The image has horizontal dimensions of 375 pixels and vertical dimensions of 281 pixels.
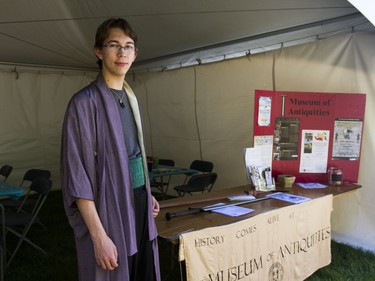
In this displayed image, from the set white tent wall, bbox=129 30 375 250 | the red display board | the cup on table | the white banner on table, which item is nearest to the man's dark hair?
the white banner on table

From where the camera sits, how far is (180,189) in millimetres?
4324

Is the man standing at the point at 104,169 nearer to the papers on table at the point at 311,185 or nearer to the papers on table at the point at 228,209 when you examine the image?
the papers on table at the point at 228,209

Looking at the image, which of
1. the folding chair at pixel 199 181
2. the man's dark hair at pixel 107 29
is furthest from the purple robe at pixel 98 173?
the folding chair at pixel 199 181

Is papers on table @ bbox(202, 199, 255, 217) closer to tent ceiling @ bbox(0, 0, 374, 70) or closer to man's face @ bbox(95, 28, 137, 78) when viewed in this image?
man's face @ bbox(95, 28, 137, 78)

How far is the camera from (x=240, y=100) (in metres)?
4.49

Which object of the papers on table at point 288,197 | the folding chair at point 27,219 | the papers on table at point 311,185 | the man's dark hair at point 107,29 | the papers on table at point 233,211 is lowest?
the folding chair at point 27,219

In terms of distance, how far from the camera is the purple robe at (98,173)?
3.81 ft

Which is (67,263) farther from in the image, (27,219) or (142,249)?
(142,249)

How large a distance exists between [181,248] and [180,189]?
8.49ft

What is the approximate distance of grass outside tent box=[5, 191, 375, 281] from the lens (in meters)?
2.82

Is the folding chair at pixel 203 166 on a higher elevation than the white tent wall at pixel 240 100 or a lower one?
lower

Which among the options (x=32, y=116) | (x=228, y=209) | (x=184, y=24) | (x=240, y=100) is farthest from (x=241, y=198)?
(x=32, y=116)

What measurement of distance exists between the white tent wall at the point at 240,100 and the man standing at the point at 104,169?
109 inches

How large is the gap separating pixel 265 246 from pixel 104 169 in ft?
4.68
